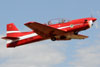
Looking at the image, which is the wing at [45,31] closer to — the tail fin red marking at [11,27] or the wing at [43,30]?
the wing at [43,30]

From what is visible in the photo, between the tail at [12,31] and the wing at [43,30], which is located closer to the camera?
the wing at [43,30]

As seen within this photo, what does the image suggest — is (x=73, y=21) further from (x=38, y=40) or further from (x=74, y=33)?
(x=38, y=40)

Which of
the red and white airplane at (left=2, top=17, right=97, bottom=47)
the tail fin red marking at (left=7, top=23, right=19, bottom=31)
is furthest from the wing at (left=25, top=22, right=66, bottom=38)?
the tail fin red marking at (left=7, top=23, right=19, bottom=31)

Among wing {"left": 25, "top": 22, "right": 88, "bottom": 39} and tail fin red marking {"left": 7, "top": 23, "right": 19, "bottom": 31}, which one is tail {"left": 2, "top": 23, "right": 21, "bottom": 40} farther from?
wing {"left": 25, "top": 22, "right": 88, "bottom": 39}

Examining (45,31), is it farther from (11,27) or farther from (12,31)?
(11,27)

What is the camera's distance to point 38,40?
36.5 m

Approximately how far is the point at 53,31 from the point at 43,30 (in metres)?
1.12

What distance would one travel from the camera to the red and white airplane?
1328 inches

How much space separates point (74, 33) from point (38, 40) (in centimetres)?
456

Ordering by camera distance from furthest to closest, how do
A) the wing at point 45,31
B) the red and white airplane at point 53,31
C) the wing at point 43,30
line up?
the red and white airplane at point 53,31 → the wing at point 45,31 → the wing at point 43,30

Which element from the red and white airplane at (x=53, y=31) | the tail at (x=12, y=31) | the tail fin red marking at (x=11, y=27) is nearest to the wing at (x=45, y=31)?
the red and white airplane at (x=53, y=31)

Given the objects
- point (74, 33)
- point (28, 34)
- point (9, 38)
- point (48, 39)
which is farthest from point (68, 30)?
point (9, 38)

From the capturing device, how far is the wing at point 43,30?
3328 cm

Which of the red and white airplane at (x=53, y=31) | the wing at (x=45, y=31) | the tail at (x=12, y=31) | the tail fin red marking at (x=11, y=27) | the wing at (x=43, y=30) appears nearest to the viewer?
the wing at (x=43, y=30)
